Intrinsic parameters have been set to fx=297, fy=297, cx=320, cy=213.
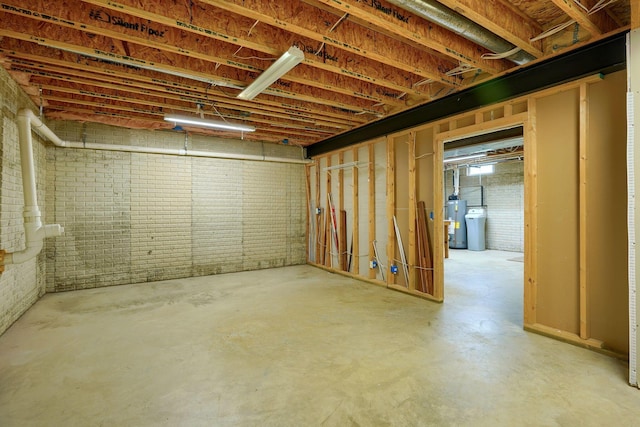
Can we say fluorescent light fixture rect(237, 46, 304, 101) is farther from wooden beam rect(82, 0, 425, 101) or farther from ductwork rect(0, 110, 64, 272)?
ductwork rect(0, 110, 64, 272)

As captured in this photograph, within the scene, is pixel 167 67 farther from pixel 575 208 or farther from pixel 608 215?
pixel 608 215

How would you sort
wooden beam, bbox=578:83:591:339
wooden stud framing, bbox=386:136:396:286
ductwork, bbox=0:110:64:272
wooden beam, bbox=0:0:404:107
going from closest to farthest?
wooden beam, bbox=0:0:404:107
wooden beam, bbox=578:83:591:339
ductwork, bbox=0:110:64:272
wooden stud framing, bbox=386:136:396:286

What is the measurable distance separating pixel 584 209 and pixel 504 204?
6983 mm

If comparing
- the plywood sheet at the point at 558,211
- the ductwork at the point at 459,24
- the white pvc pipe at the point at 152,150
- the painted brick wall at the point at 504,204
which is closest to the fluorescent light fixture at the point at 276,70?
the ductwork at the point at 459,24

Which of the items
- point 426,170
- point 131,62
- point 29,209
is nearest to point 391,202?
point 426,170

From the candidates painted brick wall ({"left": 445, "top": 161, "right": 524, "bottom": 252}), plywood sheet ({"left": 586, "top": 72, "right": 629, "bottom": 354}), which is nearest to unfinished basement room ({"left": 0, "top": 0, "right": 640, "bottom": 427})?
plywood sheet ({"left": 586, "top": 72, "right": 629, "bottom": 354})

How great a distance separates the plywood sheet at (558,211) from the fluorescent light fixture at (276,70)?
2.55 m

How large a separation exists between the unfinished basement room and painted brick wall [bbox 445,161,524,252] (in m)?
3.61

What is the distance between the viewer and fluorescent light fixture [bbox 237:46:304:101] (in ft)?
9.05

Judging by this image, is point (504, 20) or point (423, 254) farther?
point (423, 254)

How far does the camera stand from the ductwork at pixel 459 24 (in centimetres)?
225

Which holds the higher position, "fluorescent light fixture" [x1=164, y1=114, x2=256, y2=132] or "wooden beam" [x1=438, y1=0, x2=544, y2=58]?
"wooden beam" [x1=438, y1=0, x2=544, y2=58]

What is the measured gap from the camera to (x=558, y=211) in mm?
2967

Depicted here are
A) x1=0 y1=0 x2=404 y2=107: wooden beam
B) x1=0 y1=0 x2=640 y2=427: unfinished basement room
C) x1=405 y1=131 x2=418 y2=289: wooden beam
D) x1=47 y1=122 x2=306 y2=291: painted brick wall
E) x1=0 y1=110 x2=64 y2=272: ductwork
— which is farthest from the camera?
x1=47 y1=122 x2=306 y2=291: painted brick wall
